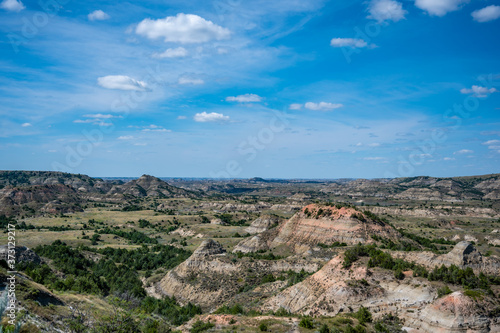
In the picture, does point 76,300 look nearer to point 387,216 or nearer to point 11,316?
point 11,316

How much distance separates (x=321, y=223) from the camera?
71938mm

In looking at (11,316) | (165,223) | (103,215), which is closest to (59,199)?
(103,215)

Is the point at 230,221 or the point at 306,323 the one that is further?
the point at 230,221

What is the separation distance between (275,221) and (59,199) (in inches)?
5080

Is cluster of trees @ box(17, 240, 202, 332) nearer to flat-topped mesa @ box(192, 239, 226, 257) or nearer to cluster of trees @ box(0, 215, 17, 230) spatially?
flat-topped mesa @ box(192, 239, 226, 257)

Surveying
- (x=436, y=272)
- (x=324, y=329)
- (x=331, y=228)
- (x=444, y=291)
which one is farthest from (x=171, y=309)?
(x=331, y=228)

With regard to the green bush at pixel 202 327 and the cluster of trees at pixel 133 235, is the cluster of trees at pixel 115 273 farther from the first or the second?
the cluster of trees at pixel 133 235

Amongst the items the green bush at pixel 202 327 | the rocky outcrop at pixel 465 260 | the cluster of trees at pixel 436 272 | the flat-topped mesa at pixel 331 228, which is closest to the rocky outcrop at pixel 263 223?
the flat-topped mesa at pixel 331 228

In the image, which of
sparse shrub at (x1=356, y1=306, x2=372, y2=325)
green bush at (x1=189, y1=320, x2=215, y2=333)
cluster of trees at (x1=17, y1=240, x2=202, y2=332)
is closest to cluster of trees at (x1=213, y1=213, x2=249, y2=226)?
cluster of trees at (x1=17, y1=240, x2=202, y2=332)

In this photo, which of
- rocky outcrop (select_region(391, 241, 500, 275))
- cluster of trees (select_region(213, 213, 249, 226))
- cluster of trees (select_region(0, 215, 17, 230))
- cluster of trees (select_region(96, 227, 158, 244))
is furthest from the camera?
cluster of trees (select_region(213, 213, 249, 226))

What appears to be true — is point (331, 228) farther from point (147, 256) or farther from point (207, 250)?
point (147, 256)

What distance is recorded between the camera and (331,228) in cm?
6969

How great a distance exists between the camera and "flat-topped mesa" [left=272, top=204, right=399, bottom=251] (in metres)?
66.5

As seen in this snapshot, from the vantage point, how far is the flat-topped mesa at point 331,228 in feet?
218
